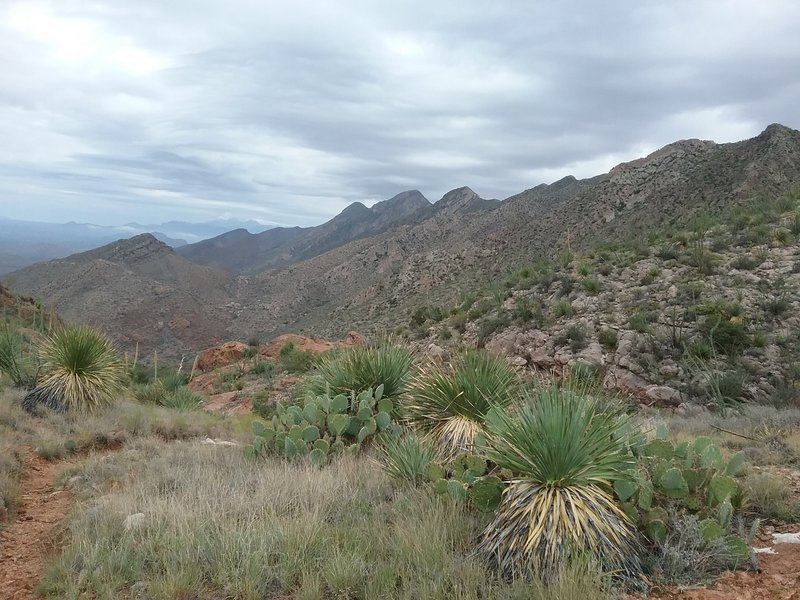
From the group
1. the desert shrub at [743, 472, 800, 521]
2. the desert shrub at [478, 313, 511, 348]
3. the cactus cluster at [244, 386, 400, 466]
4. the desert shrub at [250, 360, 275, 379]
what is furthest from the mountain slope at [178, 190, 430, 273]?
the desert shrub at [743, 472, 800, 521]

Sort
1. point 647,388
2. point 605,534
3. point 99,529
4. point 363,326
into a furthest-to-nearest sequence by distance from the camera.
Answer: point 363,326
point 647,388
point 99,529
point 605,534

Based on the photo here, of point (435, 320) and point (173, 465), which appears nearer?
point (173, 465)

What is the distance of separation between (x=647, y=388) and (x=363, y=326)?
77.0 ft

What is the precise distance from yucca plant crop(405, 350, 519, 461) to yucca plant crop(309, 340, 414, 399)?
1.40 m

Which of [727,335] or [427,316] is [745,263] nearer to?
[727,335]

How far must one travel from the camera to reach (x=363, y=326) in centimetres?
3541

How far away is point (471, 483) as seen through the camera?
529 cm

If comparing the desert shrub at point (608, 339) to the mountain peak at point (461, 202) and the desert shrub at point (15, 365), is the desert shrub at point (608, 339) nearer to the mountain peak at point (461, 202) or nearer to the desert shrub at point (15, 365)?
the desert shrub at point (15, 365)

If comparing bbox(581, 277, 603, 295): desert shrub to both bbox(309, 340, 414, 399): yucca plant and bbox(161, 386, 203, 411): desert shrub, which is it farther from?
bbox(161, 386, 203, 411): desert shrub

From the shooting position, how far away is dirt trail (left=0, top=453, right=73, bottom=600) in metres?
4.96

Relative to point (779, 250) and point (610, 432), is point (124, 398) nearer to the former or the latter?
point (610, 432)

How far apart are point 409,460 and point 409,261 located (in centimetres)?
4420

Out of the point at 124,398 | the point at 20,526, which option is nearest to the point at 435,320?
the point at 124,398

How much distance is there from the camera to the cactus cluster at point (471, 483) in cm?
482
